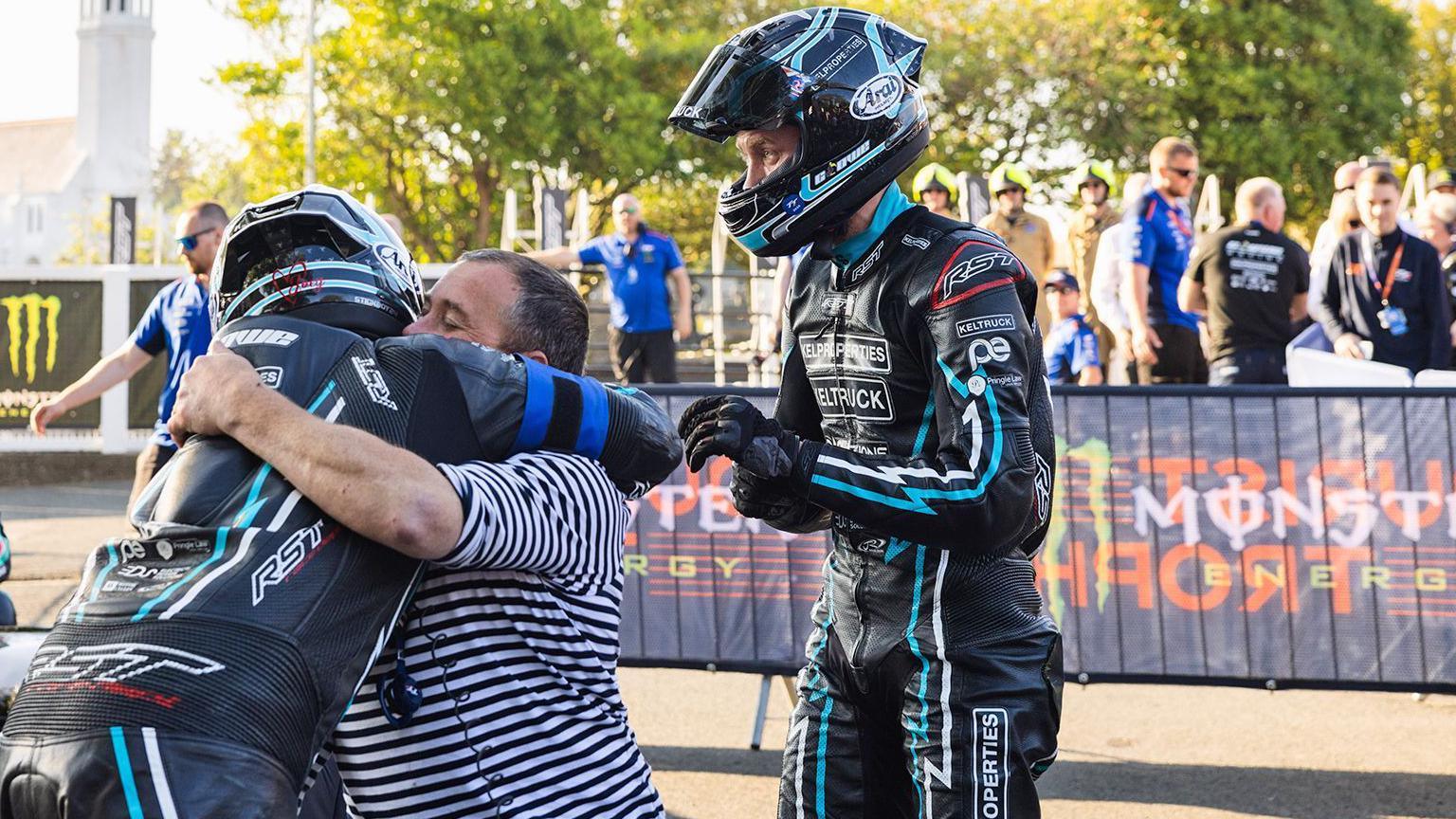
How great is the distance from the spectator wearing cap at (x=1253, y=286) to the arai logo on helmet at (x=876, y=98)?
588cm

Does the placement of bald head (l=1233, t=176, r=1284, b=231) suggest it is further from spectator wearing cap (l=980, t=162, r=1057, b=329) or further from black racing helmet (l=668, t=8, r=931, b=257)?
black racing helmet (l=668, t=8, r=931, b=257)

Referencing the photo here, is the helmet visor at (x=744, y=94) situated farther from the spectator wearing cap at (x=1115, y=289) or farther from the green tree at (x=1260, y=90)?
the green tree at (x=1260, y=90)

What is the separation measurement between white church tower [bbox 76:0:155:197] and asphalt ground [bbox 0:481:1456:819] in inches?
4350

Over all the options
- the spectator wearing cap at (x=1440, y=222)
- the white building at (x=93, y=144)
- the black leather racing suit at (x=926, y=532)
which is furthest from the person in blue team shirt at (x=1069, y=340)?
the white building at (x=93, y=144)

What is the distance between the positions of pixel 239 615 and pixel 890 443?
1255 mm

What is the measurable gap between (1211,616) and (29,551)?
8.17 metres

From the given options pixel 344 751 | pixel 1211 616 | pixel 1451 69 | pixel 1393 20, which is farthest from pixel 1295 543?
pixel 1451 69

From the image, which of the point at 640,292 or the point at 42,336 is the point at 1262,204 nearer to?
the point at 640,292

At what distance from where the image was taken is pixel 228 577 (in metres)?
Result: 1.86

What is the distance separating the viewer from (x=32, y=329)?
1477cm

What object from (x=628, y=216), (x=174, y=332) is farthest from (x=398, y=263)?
(x=628, y=216)

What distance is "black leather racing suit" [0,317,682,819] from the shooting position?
70.4 inches

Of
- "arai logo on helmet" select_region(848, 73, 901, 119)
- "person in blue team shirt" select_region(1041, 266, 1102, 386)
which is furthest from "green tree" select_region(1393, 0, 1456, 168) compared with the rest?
"arai logo on helmet" select_region(848, 73, 901, 119)

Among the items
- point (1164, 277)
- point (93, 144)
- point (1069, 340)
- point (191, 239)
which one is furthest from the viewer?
point (93, 144)
